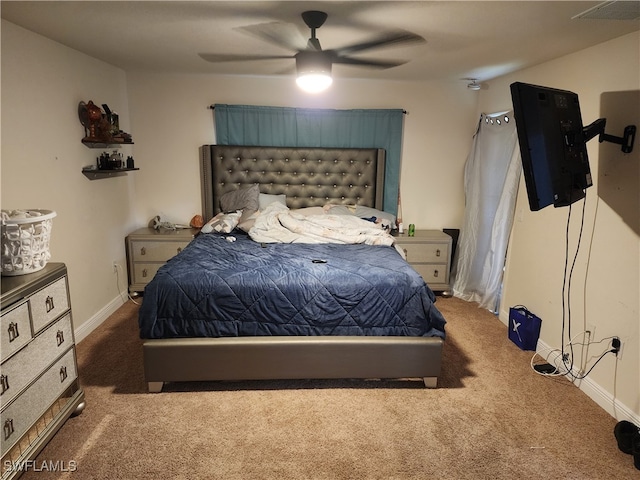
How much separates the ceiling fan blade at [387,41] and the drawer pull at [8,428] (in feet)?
9.04

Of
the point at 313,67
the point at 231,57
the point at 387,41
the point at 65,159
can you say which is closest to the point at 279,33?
the point at 313,67

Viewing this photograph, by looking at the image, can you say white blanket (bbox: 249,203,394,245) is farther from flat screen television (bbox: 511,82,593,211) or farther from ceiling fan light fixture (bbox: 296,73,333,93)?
flat screen television (bbox: 511,82,593,211)

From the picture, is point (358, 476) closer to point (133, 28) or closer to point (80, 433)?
point (80, 433)

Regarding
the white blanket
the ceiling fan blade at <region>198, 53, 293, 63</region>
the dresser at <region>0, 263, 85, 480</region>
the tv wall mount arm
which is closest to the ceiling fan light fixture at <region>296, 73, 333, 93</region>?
the ceiling fan blade at <region>198, 53, 293, 63</region>

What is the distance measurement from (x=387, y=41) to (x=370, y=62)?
2.41ft

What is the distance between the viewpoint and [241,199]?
429 centimetres

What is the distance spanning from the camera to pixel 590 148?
2.74 meters

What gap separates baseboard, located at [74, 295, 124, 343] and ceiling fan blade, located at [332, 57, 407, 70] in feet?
9.32

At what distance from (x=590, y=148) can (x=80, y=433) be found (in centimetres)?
346

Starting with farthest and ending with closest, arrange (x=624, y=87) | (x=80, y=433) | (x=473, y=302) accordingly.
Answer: (x=473, y=302) → (x=624, y=87) → (x=80, y=433)

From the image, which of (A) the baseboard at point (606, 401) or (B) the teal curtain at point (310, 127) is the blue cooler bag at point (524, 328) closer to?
(A) the baseboard at point (606, 401)

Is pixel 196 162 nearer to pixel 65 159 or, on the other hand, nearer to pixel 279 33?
pixel 65 159

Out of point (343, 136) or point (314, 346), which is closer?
point (314, 346)

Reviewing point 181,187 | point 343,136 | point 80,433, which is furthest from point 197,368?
point 343,136
